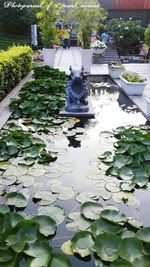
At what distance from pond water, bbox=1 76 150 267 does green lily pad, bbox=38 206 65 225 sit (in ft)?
0.19

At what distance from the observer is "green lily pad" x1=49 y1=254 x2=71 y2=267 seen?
8.26 feet

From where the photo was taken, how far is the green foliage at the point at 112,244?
8.45 feet

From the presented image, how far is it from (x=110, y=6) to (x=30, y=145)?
80.0 ft

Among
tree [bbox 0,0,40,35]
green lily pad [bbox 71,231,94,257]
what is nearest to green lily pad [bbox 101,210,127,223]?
green lily pad [bbox 71,231,94,257]

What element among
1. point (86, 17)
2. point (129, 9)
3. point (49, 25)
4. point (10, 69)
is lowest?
point (10, 69)

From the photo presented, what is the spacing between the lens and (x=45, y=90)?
7.79 m

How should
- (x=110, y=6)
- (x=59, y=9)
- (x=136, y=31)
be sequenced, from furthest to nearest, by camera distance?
(x=110, y=6) → (x=136, y=31) → (x=59, y=9)

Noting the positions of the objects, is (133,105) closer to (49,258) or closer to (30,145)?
(30,145)

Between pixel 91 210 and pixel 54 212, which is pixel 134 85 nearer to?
pixel 91 210

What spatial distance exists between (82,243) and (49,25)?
428 inches

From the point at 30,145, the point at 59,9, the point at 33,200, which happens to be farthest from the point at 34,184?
the point at 59,9

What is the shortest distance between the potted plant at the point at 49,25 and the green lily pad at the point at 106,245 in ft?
34.9

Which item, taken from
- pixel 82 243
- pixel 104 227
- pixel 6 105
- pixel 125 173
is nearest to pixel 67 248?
pixel 82 243

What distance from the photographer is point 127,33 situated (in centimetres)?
2300
